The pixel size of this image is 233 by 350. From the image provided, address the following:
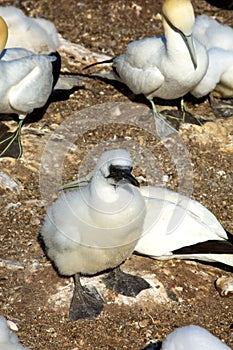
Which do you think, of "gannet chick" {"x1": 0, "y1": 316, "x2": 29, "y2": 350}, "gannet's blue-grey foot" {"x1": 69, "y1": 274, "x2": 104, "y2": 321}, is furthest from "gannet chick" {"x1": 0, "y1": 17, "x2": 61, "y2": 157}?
"gannet chick" {"x1": 0, "y1": 316, "x2": 29, "y2": 350}

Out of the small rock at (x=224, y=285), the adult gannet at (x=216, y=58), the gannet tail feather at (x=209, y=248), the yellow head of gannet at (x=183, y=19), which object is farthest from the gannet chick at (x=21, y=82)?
the small rock at (x=224, y=285)

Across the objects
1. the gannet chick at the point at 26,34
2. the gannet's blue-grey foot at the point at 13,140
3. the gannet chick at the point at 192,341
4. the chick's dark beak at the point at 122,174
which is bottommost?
the gannet's blue-grey foot at the point at 13,140

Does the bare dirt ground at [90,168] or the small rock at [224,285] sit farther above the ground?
the small rock at [224,285]

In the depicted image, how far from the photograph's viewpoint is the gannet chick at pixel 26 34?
32.0 feet

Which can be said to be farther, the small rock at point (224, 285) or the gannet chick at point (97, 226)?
the small rock at point (224, 285)

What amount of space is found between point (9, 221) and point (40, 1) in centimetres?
474

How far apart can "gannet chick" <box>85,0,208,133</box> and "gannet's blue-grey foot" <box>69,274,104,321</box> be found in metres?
2.82

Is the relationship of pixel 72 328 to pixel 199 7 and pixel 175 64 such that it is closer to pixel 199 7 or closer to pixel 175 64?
pixel 175 64

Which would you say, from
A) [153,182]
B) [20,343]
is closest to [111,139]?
[153,182]

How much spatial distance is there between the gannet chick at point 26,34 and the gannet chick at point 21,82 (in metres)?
0.94

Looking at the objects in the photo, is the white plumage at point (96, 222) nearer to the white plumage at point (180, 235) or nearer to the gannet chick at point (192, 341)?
the white plumage at point (180, 235)

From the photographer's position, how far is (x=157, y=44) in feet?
29.5

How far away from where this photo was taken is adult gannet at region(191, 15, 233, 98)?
30.3 ft

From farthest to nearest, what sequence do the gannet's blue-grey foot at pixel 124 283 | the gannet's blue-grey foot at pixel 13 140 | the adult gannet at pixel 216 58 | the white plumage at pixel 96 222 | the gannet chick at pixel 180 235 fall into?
the adult gannet at pixel 216 58 → the gannet's blue-grey foot at pixel 13 140 → the gannet chick at pixel 180 235 → the gannet's blue-grey foot at pixel 124 283 → the white plumage at pixel 96 222
